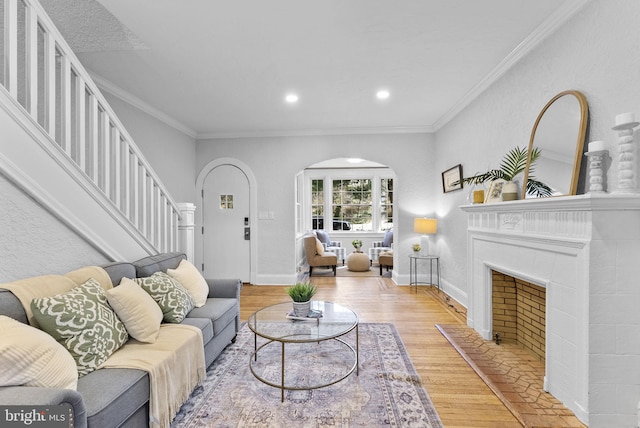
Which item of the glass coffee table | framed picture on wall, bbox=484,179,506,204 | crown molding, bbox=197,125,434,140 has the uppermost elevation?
crown molding, bbox=197,125,434,140

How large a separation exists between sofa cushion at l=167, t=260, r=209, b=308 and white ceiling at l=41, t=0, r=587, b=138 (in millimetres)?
1839

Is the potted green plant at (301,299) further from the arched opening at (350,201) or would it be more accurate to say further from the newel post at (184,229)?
the arched opening at (350,201)

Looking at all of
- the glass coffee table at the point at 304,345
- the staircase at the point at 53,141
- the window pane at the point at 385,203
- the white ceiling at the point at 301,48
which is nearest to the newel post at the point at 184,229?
the staircase at the point at 53,141

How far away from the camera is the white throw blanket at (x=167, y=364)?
5.03ft

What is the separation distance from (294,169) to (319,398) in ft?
11.7

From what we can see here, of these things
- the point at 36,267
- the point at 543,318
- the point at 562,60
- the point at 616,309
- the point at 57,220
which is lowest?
the point at 543,318

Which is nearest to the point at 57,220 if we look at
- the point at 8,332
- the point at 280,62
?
the point at 8,332

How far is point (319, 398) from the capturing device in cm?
192

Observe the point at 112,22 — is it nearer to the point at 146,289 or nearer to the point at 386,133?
the point at 146,289

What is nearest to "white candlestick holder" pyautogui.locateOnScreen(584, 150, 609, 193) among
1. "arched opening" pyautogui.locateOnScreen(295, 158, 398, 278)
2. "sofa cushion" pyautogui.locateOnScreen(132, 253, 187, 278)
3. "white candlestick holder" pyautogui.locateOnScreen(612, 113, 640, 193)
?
"white candlestick holder" pyautogui.locateOnScreen(612, 113, 640, 193)

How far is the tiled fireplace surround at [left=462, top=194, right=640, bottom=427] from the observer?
63.5 inches

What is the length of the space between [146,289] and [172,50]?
1937mm

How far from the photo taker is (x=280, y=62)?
273cm

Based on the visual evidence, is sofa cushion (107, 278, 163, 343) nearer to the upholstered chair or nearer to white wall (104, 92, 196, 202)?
white wall (104, 92, 196, 202)
